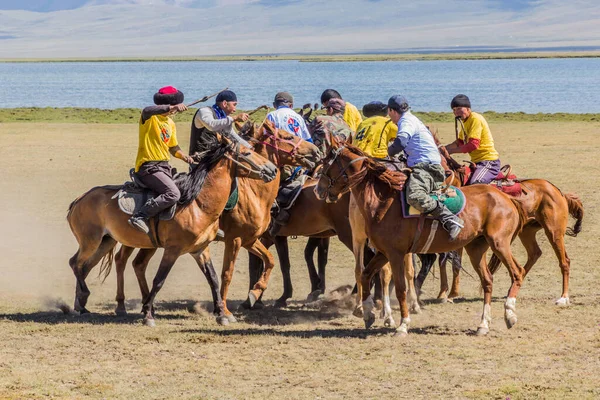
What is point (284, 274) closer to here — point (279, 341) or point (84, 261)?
point (279, 341)

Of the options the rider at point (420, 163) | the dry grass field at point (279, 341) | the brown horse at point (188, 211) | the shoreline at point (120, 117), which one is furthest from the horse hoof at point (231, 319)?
the shoreline at point (120, 117)

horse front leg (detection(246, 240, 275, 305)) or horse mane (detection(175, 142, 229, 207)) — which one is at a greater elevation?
horse mane (detection(175, 142, 229, 207))

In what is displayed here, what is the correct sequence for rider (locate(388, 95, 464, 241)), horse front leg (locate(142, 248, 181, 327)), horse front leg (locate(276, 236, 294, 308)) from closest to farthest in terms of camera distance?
rider (locate(388, 95, 464, 241))
horse front leg (locate(142, 248, 181, 327))
horse front leg (locate(276, 236, 294, 308))

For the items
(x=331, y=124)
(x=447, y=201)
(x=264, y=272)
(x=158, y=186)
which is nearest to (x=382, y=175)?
(x=447, y=201)

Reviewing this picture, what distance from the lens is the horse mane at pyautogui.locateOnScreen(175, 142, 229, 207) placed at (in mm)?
11383

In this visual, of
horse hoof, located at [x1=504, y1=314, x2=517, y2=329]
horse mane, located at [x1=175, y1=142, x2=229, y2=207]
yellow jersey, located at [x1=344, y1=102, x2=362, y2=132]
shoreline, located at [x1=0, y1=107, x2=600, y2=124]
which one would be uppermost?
yellow jersey, located at [x1=344, y1=102, x2=362, y2=132]

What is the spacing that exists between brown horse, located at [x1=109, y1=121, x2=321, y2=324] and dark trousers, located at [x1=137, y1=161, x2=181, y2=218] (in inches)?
38.6

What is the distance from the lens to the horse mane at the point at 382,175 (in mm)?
10844

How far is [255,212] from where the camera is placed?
476 inches

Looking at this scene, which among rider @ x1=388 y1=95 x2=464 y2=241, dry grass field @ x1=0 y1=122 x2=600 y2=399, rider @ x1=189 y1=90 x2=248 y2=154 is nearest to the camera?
dry grass field @ x1=0 y1=122 x2=600 y2=399

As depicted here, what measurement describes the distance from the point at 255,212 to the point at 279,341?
6.45 feet

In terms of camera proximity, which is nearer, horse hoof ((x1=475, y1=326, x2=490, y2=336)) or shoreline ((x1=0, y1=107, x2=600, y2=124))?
horse hoof ((x1=475, y1=326, x2=490, y2=336))

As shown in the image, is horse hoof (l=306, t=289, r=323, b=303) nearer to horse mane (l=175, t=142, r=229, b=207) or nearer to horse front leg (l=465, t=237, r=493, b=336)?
horse front leg (l=465, t=237, r=493, b=336)

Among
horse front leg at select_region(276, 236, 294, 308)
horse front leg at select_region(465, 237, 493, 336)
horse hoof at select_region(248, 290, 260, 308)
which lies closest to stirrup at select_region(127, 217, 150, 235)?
horse hoof at select_region(248, 290, 260, 308)
